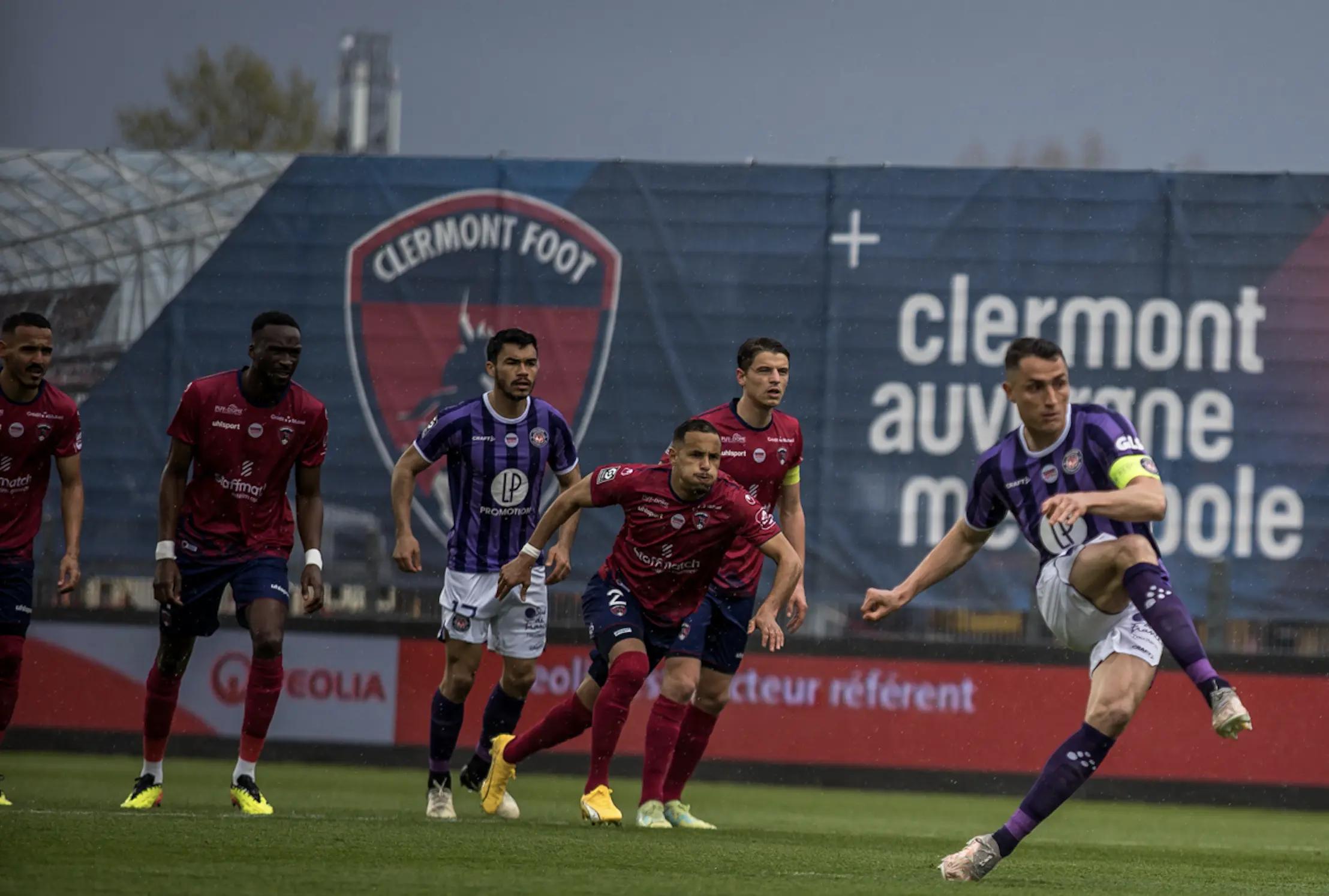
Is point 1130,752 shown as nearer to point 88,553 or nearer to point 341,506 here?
point 341,506

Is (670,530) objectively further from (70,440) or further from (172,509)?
(70,440)

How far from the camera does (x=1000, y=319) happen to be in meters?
12.4

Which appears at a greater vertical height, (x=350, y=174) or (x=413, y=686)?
(x=350, y=174)

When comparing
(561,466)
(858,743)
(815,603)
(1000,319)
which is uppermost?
(1000,319)

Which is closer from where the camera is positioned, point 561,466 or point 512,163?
point 561,466

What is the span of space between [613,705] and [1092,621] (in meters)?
2.46

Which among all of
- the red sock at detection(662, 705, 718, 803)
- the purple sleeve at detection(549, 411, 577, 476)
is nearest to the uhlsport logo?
the purple sleeve at detection(549, 411, 577, 476)

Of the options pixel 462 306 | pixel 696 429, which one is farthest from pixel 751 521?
pixel 462 306

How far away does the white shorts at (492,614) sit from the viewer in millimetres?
8664

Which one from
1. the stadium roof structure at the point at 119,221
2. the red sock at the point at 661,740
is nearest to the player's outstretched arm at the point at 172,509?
the red sock at the point at 661,740

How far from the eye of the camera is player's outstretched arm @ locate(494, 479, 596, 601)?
25.7 ft

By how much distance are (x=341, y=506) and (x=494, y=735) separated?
4076mm

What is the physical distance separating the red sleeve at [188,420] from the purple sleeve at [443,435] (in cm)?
107

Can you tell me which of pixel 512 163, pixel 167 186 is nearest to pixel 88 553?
pixel 167 186
